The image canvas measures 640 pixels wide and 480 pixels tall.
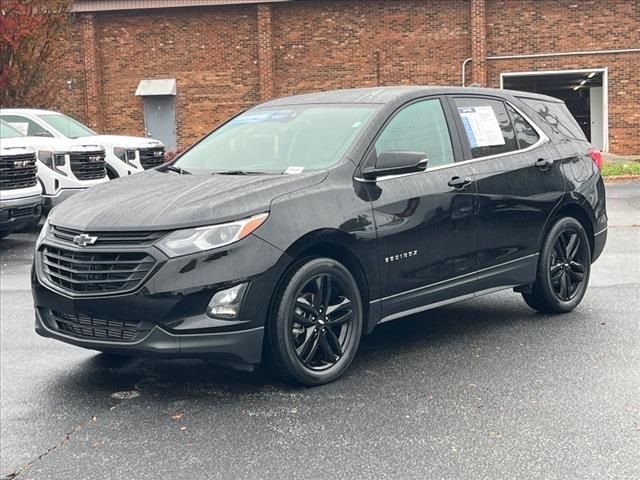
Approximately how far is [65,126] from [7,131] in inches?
71.1

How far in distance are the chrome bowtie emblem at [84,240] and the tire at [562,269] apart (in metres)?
3.44

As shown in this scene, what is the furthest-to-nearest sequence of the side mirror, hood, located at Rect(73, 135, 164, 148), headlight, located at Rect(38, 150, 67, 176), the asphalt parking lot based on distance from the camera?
hood, located at Rect(73, 135, 164, 148) < headlight, located at Rect(38, 150, 67, 176) < the side mirror < the asphalt parking lot

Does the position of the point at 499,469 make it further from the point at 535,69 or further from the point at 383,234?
the point at 535,69

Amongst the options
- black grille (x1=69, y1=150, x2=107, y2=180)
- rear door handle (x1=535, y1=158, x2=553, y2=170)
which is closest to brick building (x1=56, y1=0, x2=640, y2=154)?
black grille (x1=69, y1=150, x2=107, y2=180)

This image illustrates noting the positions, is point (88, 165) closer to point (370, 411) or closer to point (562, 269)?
point (562, 269)

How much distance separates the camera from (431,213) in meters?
5.54

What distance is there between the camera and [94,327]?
186 inches

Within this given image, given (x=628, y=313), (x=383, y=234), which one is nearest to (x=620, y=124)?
(x=628, y=313)

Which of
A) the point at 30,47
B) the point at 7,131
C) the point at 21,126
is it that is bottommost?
the point at 7,131

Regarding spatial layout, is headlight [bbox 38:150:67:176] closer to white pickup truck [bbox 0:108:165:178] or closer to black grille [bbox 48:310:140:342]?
white pickup truck [bbox 0:108:165:178]

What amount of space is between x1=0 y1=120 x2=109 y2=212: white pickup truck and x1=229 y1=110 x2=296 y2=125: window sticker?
301 inches

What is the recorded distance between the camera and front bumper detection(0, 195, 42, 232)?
11344 millimetres

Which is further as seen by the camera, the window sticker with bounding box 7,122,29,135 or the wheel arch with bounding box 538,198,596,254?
the window sticker with bounding box 7,122,29,135

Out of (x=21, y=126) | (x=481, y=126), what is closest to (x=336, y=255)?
(x=481, y=126)
